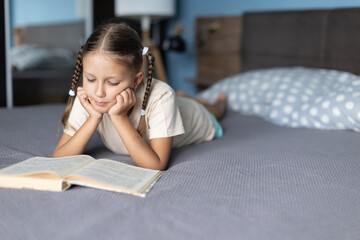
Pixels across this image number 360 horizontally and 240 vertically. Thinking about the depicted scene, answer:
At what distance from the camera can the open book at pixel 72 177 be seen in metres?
0.92

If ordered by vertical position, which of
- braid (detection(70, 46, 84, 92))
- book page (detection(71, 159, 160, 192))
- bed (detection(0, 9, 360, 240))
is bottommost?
bed (detection(0, 9, 360, 240))

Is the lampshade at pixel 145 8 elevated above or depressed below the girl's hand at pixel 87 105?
above

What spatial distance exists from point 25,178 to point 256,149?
0.77m

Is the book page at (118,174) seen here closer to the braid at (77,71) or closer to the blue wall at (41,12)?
the braid at (77,71)

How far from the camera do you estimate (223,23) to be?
2.95 meters

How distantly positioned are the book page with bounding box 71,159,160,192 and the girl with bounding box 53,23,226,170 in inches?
3.3

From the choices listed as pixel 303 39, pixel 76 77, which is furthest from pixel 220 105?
pixel 76 77

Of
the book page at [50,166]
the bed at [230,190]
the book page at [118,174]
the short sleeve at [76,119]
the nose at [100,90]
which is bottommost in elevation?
the bed at [230,190]

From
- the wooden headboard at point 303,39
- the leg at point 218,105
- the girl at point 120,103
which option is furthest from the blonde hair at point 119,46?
the wooden headboard at point 303,39

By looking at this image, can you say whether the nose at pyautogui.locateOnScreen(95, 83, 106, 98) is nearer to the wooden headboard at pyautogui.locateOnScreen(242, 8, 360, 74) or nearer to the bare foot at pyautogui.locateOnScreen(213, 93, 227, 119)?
the bare foot at pyautogui.locateOnScreen(213, 93, 227, 119)

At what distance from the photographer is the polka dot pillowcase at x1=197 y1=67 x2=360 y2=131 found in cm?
165

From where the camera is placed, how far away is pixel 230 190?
0.96 meters

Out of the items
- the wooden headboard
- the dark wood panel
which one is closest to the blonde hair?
the wooden headboard

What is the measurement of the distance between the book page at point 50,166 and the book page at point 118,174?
0.10 feet
